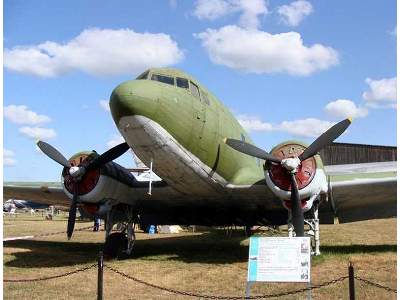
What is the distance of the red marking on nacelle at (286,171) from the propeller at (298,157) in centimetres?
21

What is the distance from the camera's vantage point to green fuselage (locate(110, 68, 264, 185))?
34.8 feet

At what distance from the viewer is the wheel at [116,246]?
14.8 m

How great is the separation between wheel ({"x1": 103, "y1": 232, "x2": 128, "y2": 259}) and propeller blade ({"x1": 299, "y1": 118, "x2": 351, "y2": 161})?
6726 mm

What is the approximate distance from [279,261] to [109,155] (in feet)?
24.4

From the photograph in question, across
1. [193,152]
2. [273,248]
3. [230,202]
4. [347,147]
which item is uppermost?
[347,147]

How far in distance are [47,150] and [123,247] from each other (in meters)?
3.94

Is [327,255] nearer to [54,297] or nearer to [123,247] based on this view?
[123,247]

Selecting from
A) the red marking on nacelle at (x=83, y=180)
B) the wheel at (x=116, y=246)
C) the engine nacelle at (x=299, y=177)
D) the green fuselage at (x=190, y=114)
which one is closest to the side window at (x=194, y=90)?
the green fuselage at (x=190, y=114)

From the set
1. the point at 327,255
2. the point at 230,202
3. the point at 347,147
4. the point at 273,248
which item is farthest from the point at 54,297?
the point at 347,147

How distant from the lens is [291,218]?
1207 cm

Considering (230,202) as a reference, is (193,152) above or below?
above

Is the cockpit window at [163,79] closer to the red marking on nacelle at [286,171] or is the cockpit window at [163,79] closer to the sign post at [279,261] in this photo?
the red marking on nacelle at [286,171]

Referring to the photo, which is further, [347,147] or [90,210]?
[347,147]

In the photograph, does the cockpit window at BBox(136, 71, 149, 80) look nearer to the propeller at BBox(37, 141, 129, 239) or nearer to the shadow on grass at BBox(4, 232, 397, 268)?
the propeller at BBox(37, 141, 129, 239)
